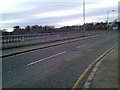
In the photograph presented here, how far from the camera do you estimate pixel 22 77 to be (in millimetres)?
7656

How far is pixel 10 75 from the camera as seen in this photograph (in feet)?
26.7

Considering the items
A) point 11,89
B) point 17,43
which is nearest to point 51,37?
point 17,43

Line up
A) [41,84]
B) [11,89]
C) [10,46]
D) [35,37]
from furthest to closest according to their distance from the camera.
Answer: [35,37], [10,46], [41,84], [11,89]

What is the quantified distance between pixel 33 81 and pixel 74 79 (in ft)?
4.91

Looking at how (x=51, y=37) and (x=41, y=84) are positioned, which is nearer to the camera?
(x=41, y=84)

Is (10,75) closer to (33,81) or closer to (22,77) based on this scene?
(22,77)

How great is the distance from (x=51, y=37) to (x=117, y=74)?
24.8 meters

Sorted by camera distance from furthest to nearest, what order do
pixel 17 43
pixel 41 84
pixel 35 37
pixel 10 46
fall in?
1. pixel 35 37
2. pixel 17 43
3. pixel 10 46
4. pixel 41 84

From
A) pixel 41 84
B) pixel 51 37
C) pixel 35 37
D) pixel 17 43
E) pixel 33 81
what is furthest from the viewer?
pixel 51 37

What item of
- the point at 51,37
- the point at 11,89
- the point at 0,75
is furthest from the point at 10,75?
the point at 51,37

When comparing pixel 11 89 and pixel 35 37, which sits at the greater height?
pixel 35 37

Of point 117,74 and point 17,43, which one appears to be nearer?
point 117,74

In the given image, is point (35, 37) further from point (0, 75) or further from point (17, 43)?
point (0, 75)

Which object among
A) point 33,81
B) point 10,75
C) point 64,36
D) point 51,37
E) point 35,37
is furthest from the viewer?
point 64,36
